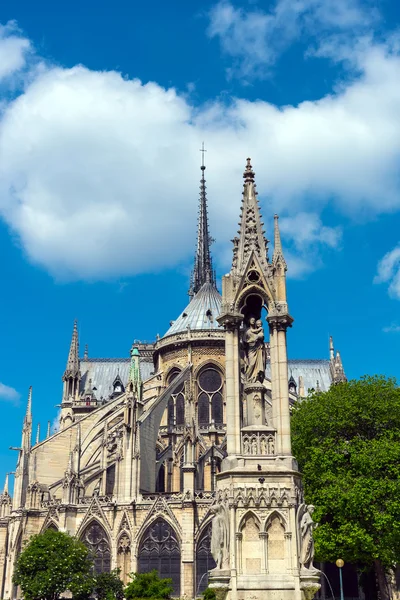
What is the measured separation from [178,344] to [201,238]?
112 feet

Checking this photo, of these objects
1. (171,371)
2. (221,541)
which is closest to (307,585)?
(221,541)

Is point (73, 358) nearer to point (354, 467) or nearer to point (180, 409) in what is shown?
point (180, 409)

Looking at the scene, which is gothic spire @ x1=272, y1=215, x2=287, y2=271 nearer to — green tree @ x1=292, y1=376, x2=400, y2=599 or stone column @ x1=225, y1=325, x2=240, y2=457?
stone column @ x1=225, y1=325, x2=240, y2=457

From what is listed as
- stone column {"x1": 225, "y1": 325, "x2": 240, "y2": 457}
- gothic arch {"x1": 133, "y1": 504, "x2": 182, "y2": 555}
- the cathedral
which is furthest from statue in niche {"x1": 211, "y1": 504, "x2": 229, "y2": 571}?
gothic arch {"x1": 133, "y1": 504, "x2": 182, "y2": 555}

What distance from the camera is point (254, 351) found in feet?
50.4

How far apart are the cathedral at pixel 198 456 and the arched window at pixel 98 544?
0.29 feet

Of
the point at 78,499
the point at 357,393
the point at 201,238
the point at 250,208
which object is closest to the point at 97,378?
the point at 201,238

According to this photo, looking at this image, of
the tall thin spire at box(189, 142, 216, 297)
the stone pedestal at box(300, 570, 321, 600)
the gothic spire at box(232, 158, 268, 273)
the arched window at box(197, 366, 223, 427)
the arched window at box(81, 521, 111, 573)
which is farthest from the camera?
the tall thin spire at box(189, 142, 216, 297)

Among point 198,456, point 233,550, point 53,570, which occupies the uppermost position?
point 198,456

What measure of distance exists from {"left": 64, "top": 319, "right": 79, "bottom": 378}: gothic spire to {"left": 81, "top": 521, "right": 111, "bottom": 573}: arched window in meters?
35.3

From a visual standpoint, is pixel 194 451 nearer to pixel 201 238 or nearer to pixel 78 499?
pixel 78 499

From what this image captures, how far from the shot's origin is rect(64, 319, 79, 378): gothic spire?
8369cm

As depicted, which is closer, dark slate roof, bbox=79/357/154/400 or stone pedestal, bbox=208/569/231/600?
stone pedestal, bbox=208/569/231/600

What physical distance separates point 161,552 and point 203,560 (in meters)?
2.88
